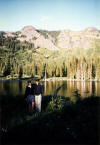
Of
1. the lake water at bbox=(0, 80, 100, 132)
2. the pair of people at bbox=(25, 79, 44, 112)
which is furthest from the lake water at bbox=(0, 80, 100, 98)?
the pair of people at bbox=(25, 79, 44, 112)

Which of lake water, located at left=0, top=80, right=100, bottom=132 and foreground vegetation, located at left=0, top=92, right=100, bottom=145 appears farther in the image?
lake water, located at left=0, top=80, right=100, bottom=132

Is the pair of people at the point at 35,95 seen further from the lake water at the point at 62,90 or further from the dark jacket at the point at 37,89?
the lake water at the point at 62,90

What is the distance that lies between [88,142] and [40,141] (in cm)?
174

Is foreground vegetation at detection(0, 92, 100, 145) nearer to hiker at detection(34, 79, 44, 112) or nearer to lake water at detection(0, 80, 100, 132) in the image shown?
lake water at detection(0, 80, 100, 132)

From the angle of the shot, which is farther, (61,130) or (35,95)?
(35,95)

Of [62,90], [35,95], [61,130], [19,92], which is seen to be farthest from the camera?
[62,90]

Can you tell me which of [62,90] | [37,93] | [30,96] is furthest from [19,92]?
[37,93]

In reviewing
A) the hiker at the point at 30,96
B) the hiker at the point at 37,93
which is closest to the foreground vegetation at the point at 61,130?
the hiker at the point at 37,93

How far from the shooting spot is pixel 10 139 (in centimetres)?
659

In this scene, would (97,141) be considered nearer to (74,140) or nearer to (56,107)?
(74,140)

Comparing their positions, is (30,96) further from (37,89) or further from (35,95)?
(37,89)

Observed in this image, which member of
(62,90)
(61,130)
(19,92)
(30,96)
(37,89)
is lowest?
(62,90)

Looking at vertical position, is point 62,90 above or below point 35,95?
below

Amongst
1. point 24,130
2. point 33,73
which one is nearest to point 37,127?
point 24,130
